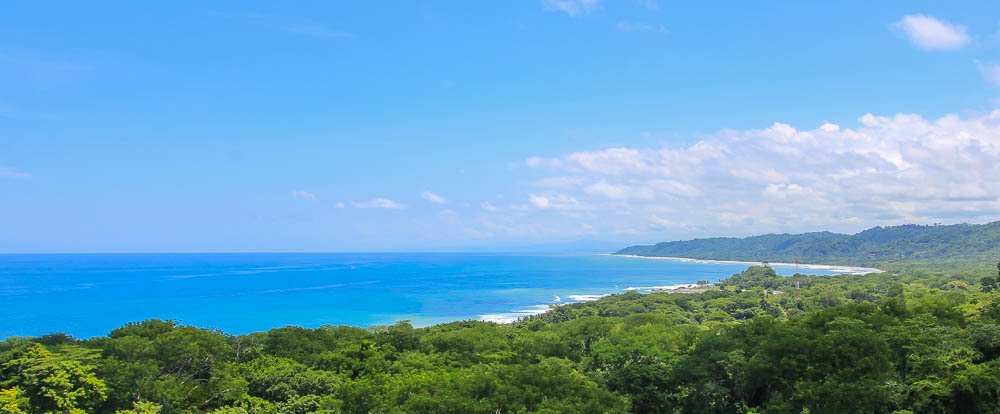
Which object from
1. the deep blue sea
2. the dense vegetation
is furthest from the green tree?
the deep blue sea

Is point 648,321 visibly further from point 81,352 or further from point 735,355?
point 81,352

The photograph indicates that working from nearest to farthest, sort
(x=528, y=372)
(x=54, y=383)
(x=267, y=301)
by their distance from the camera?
(x=54, y=383), (x=528, y=372), (x=267, y=301)

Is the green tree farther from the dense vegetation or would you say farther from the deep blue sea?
the deep blue sea

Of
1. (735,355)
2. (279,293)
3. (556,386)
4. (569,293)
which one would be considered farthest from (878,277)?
(279,293)

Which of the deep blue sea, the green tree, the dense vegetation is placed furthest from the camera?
the deep blue sea

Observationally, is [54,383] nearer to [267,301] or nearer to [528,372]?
[528,372]

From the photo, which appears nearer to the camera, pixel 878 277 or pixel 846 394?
pixel 846 394

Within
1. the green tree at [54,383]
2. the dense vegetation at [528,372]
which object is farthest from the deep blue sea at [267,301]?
the green tree at [54,383]

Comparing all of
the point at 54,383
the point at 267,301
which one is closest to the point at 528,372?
the point at 54,383
